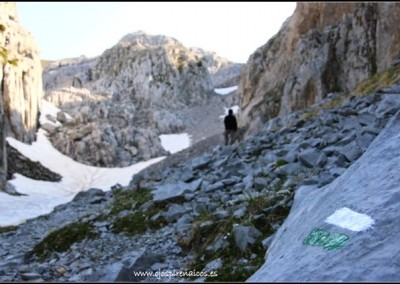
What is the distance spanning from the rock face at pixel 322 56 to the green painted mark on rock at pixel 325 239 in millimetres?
26540

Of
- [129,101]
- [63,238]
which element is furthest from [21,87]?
[129,101]

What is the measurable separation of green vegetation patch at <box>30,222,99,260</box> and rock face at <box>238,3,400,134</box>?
81.7 ft

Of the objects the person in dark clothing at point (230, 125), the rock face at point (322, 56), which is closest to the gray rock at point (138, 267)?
the person in dark clothing at point (230, 125)

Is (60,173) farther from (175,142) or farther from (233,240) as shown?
(233,240)

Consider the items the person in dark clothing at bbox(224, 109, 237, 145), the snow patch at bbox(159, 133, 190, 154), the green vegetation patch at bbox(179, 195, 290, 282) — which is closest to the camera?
the green vegetation patch at bbox(179, 195, 290, 282)

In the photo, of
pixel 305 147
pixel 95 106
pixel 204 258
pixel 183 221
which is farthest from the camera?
pixel 95 106

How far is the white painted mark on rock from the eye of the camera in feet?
16.8

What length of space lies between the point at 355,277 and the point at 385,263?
0.44 m

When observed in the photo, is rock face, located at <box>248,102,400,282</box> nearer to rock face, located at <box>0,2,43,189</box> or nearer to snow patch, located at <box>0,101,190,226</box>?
snow patch, located at <box>0,101,190,226</box>

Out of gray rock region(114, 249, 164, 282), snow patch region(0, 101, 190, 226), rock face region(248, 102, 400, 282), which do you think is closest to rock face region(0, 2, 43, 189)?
snow patch region(0, 101, 190, 226)

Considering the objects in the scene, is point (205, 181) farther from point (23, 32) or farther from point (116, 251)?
point (23, 32)

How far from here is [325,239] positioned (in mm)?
5336

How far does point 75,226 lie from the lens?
12.5 meters

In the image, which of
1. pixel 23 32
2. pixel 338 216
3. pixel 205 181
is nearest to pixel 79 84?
pixel 23 32
